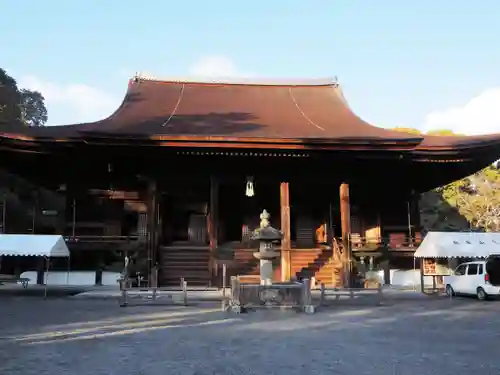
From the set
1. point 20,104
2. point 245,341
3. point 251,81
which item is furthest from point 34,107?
point 245,341

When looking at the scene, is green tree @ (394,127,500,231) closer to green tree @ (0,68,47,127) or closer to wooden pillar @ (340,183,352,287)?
wooden pillar @ (340,183,352,287)

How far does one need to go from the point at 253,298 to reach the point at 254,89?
14.6 m

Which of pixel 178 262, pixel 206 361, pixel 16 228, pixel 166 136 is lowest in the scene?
pixel 206 361

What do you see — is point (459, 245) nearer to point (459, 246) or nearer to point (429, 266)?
point (459, 246)

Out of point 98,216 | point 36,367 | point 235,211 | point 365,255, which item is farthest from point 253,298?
point 98,216

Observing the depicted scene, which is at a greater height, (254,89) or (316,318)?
(254,89)

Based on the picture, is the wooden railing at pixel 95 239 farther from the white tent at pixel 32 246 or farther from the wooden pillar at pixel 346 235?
the wooden pillar at pixel 346 235

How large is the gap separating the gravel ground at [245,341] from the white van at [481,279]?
2.71 m

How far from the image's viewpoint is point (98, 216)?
19953 mm

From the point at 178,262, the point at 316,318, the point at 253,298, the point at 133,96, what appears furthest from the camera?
the point at 133,96

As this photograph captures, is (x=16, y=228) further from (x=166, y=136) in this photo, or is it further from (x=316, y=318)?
(x=316, y=318)

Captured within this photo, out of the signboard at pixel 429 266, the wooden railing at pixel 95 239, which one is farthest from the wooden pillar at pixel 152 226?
the signboard at pixel 429 266

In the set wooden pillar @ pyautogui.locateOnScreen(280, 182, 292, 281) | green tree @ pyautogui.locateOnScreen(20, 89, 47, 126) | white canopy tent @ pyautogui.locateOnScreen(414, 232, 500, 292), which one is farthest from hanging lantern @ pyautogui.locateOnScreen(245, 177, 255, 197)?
green tree @ pyautogui.locateOnScreen(20, 89, 47, 126)

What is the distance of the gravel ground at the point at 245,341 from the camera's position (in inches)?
219
